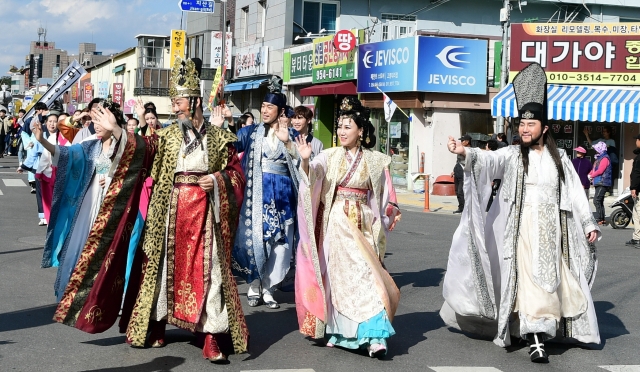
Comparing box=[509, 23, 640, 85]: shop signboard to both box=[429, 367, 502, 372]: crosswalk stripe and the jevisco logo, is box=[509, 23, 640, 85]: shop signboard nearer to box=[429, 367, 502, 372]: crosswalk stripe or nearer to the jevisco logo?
the jevisco logo

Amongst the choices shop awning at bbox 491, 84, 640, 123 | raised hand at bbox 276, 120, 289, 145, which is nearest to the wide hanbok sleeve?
raised hand at bbox 276, 120, 289, 145

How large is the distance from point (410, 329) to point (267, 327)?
115 cm

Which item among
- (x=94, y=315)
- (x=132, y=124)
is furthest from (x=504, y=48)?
(x=94, y=315)

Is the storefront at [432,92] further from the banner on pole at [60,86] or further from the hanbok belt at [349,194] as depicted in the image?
the hanbok belt at [349,194]

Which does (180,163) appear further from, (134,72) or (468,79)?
(134,72)

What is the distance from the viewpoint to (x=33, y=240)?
12492mm

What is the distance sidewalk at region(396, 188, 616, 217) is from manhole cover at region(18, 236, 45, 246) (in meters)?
9.73

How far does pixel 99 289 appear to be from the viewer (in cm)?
634

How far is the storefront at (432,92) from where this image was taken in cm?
2456

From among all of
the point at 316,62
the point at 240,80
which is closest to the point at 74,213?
the point at 316,62

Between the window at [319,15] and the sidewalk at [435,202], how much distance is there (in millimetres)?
9632

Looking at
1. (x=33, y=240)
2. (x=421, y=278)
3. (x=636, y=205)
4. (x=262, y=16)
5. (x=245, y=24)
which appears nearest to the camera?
(x=421, y=278)

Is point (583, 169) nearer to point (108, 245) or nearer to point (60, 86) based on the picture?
point (60, 86)

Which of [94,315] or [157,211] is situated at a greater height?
[157,211]
